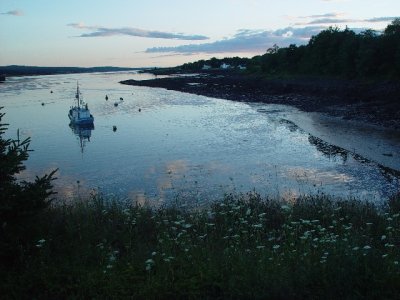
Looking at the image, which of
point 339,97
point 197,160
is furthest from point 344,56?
point 197,160

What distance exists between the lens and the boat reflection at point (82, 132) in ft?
110

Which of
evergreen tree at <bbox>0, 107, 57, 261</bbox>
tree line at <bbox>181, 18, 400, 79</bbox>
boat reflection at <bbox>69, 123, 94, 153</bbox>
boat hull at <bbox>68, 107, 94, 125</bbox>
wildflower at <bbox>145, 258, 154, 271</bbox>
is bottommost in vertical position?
boat reflection at <bbox>69, 123, 94, 153</bbox>

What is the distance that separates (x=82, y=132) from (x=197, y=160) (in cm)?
1677

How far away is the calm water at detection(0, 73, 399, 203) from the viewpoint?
18.5 meters

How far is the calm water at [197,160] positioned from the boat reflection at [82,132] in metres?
0.09

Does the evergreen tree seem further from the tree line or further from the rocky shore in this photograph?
the tree line

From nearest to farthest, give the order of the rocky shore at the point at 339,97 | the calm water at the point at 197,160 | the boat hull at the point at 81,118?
the calm water at the point at 197,160, the rocky shore at the point at 339,97, the boat hull at the point at 81,118

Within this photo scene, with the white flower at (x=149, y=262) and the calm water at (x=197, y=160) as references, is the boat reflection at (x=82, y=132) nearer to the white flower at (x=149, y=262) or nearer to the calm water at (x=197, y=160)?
the calm water at (x=197, y=160)

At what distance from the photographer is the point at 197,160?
24.9 metres

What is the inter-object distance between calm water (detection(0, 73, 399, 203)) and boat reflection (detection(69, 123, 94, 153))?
A: 0.09m

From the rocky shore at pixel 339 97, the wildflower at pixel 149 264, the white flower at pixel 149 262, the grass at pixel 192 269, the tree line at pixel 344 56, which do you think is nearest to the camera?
the grass at pixel 192 269

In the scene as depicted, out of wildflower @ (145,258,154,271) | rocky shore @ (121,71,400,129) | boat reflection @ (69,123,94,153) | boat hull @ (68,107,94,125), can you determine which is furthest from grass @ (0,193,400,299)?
boat hull @ (68,107,94,125)

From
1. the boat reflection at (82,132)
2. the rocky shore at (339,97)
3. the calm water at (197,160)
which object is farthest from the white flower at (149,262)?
the rocky shore at (339,97)

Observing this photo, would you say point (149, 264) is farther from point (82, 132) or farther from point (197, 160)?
point (82, 132)
